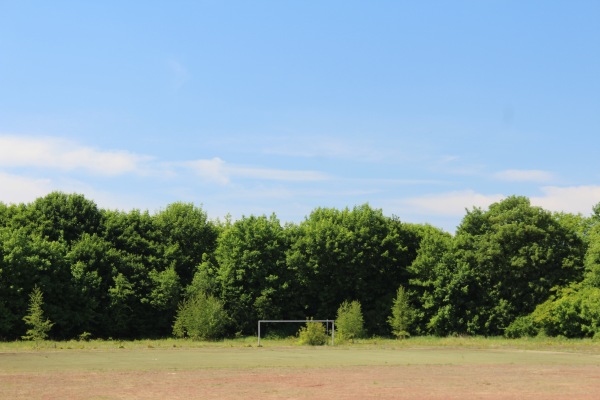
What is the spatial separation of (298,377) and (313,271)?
45.5 meters

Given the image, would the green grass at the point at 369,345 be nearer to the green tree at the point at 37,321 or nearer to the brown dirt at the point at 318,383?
the green tree at the point at 37,321

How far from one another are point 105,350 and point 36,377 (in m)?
23.6

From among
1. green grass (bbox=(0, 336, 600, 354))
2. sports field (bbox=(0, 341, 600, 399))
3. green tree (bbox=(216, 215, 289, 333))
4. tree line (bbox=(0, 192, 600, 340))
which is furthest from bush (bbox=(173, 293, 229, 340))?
sports field (bbox=(0, 341, 600, 399))

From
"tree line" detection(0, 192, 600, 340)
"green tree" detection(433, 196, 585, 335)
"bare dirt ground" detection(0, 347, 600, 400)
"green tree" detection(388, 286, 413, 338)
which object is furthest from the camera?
"green tree" detection(433, 196, 585, 335)

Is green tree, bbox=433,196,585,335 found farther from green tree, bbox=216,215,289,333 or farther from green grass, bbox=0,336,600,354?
green tree, bbox=216,215,289,333

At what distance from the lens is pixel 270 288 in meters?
73.4

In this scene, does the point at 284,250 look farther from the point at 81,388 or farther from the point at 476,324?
the point at 81,388

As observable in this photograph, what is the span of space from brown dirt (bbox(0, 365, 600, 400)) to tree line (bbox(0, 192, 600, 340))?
33.7 meters

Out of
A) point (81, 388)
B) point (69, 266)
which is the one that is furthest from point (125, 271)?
point (81, 388)

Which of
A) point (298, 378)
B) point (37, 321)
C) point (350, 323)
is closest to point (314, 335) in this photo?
point (350, 323)

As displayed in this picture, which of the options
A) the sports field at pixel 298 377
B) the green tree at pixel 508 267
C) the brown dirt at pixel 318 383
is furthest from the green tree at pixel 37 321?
the green tree at pixel 508 267

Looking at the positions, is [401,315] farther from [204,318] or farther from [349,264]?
[204,318]

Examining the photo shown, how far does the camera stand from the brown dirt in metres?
22.8

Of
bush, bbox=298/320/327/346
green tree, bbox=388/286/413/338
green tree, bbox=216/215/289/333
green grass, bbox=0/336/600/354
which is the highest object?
green tree, bbox=216/215/289/333
